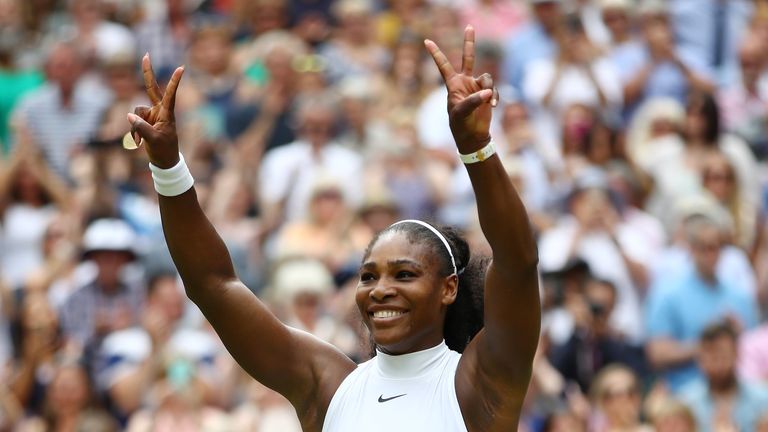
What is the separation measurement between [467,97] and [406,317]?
0.78 metres

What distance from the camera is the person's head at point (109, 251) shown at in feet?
32.0

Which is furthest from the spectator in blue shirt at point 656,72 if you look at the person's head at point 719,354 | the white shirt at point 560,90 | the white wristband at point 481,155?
the white wristband at point 481,155

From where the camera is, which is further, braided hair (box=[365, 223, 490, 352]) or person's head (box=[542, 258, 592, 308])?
person's head (box=[542, 258, 592, 308])

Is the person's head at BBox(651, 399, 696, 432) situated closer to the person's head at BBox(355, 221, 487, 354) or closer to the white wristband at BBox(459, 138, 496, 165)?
the person's head at BBox(355, 221, 487, 354)

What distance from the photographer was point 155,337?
9.11 metres

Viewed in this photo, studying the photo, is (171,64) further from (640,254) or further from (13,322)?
(640,254)

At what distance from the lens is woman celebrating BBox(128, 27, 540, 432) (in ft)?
14.5

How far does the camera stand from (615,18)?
478 inches

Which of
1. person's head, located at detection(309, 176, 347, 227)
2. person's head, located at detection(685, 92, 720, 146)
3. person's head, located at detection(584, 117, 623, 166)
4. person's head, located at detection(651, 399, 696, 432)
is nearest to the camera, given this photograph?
person's head, located at detection(651, 399, 696, 432)

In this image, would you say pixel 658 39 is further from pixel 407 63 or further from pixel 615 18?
pixel 407 63

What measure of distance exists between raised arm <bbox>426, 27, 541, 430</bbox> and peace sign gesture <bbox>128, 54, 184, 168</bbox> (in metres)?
0.86

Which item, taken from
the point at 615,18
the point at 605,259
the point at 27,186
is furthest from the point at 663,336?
the point at 27,186

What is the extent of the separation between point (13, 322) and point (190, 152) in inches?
69.6

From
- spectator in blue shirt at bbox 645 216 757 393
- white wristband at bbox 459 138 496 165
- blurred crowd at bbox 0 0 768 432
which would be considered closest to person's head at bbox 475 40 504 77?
blurred crowd at bbox 0 0 768 432
